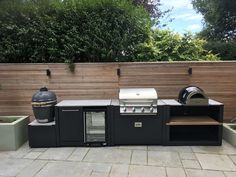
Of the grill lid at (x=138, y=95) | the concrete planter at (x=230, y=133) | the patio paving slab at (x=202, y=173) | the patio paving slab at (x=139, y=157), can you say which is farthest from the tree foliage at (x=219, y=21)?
the patio paving slab at (x=202, y=173)

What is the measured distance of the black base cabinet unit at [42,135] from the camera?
432 cm

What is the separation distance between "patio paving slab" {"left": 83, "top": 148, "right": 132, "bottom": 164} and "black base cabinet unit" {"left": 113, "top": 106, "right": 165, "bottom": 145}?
0.82 feet

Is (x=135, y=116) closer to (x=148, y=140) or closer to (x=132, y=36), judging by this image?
(x=148, y=140)

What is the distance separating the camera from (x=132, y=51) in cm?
539

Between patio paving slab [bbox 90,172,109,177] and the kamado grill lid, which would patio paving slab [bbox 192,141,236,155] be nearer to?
patio paving slab [bbox 90,172,109,177]

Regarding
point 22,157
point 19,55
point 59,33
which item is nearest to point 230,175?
point 22,157

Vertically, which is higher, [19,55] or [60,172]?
[19,55]

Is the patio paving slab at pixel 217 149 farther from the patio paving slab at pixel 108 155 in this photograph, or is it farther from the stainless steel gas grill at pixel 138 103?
the patio paving slab at pixel 108 155

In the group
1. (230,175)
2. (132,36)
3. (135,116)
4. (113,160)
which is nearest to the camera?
(230,175)

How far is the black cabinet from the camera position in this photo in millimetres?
4293

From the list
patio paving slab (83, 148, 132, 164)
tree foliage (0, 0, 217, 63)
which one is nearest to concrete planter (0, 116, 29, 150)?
patio paving slab (83, 148, 132, 164)

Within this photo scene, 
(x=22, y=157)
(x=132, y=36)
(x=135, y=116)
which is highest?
(x=132, y=36)

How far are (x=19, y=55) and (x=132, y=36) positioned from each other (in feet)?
7.25

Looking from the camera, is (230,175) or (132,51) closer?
(230,175)
